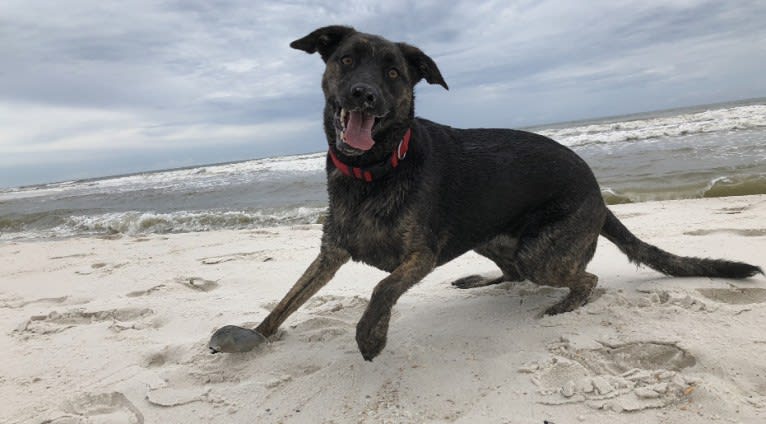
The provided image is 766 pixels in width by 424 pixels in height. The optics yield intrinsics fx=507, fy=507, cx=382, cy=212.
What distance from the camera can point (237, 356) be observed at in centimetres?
299

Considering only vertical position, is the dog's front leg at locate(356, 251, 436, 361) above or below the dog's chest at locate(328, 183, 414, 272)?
below

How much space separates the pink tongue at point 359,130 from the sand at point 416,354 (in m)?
1.21

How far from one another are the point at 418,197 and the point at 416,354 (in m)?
0.91

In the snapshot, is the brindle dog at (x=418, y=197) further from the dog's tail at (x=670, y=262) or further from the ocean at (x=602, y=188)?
the ocean at (x=602, y=188)

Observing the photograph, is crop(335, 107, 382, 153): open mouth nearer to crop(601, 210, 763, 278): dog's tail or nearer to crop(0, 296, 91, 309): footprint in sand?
crop(601, 210, 763, 278): dog's tail

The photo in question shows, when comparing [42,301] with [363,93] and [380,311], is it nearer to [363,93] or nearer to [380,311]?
[380,311]

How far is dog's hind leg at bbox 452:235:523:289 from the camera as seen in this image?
354cm

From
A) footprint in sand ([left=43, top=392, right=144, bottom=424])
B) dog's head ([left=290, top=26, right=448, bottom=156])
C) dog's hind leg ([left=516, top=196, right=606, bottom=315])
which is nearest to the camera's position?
footprint in sand ([left=43, top=392, right=144, bottom=424])

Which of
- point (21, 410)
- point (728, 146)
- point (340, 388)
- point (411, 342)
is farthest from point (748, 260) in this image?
point (728, 146)

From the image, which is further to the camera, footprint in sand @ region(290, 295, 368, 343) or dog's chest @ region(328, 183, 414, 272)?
footprint in sand @ region(290, 295, 368, 343)

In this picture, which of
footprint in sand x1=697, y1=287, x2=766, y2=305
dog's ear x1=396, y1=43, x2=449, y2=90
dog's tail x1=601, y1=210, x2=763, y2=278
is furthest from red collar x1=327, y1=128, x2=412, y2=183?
footprint in sand x1=697, y1=287, x2=766, y2=305

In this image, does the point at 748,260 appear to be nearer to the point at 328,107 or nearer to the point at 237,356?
the point at 328,107

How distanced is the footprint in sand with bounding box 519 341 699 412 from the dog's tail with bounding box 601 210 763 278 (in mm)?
1242

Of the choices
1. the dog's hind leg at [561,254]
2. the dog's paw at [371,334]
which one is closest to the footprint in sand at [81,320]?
the dog's paw at [371,334]
